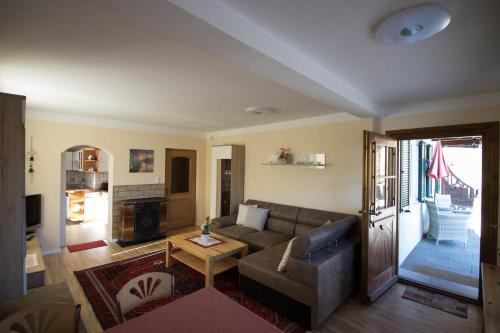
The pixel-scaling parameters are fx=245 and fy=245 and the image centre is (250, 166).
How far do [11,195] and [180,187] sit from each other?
13.6 ft

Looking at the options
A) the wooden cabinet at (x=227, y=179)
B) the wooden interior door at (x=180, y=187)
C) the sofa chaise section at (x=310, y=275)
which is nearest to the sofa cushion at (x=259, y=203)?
the wooden cabinet at (x=227, y=179)

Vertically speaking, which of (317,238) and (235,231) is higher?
(317,238)

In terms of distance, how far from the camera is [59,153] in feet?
13.5

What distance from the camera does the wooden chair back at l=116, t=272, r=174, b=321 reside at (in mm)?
1527

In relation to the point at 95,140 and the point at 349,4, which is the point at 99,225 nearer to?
the point at 95,140

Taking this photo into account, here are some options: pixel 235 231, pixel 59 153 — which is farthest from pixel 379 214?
pixel 59 153

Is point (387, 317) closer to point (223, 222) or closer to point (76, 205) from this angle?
point (223, 222)

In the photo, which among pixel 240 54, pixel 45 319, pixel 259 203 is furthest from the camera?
pixel 259 203

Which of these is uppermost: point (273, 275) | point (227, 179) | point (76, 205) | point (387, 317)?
point (227, 179)

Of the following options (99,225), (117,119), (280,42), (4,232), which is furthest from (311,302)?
(99,225)

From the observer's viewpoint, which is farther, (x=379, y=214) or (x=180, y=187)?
(x=180, y=187)

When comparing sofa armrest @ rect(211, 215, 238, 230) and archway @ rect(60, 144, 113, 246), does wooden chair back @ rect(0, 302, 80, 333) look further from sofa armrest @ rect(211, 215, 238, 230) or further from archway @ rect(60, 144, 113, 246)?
archway @ rect(60, 144, 113, 246)

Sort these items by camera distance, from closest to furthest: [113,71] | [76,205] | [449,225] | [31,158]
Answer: [113,71] → [31,158] → [449,225] → [76,205]

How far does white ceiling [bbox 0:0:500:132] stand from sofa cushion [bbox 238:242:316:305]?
186 centimetres
